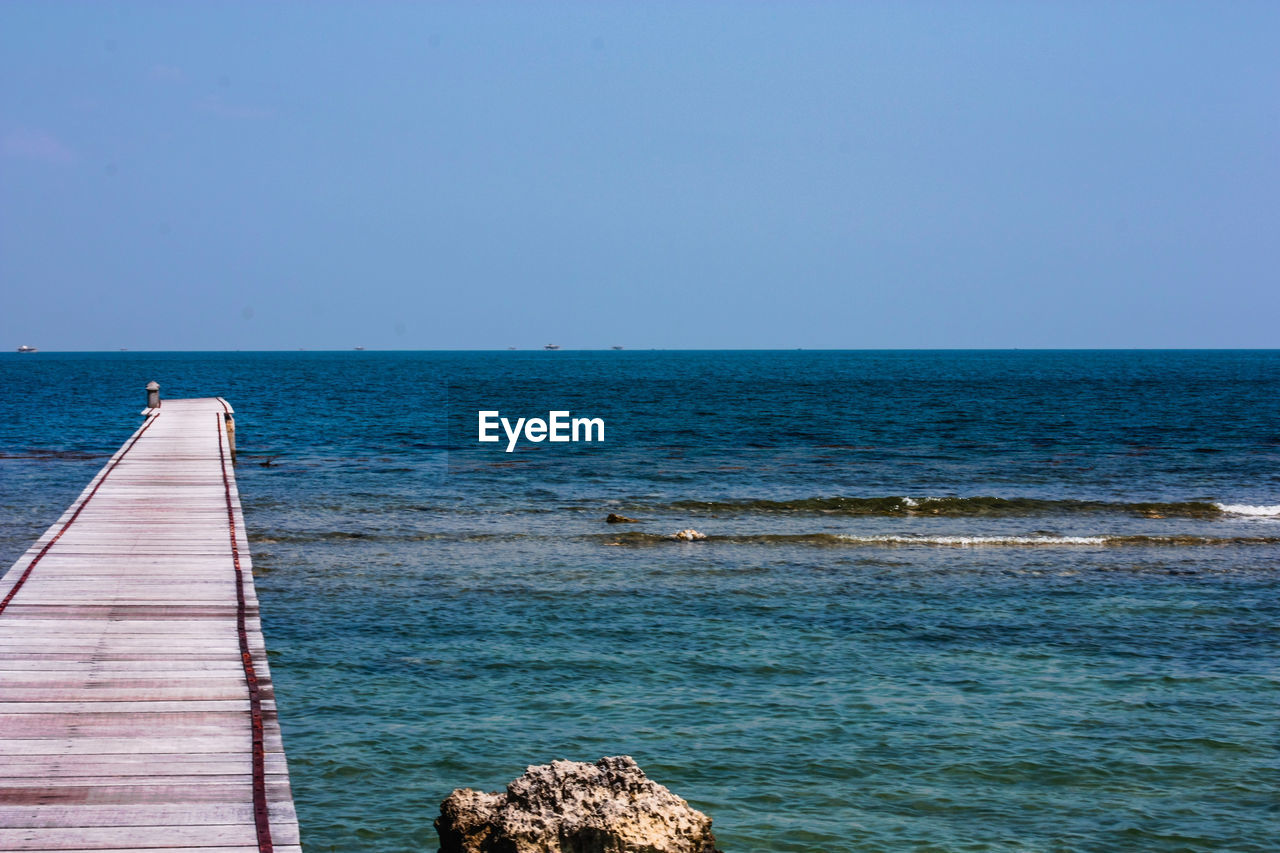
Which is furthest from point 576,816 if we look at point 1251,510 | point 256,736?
point 1251,510

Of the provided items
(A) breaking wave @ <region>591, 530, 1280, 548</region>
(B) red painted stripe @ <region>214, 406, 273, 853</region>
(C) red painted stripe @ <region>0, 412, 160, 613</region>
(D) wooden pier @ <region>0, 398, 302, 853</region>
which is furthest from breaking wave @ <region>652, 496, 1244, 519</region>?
(B) red painted stripe @ <region>214, 406, 273, 853</region>

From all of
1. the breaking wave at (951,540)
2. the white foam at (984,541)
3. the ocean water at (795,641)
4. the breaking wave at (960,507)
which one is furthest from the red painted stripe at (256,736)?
the breaking wave at (960,507)

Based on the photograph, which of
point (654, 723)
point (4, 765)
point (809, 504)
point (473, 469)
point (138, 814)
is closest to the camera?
point (138, 814)

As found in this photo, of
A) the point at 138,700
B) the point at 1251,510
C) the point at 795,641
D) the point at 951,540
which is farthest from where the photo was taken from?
the point at 1251,510

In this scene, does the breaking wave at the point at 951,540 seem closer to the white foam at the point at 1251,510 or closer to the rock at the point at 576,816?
the white foam at the point at 1251,510

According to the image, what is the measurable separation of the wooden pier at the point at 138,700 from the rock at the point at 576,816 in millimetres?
1257

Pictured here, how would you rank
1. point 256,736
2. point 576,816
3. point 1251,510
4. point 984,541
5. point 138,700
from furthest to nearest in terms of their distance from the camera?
point 1251,510 → point 984,541 → point 138,700 → point 256,736 → point 576,816

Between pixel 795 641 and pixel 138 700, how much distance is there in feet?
25.8

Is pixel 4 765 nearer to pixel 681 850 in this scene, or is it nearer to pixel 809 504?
pixel 681 850

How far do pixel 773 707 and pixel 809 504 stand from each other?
1593 cm

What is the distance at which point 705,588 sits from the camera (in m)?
16.9

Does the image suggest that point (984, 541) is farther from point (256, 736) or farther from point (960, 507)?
point (256, 736)

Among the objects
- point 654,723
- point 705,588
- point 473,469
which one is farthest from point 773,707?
point 473,469

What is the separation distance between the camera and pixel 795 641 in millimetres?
13578
